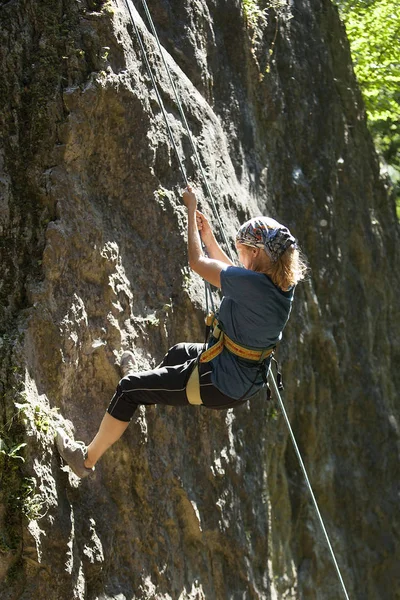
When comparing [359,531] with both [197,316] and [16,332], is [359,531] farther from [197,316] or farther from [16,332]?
[16,332]

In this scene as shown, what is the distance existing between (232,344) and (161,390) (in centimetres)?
52

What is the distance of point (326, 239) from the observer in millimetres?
9820

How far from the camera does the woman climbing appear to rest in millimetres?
4570

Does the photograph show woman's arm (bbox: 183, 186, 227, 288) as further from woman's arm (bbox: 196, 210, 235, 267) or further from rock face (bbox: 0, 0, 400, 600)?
rock face (bbox: 0, 0, 400, 600)

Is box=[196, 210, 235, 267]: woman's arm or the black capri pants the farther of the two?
box=[196, 210, 235, 267]: woman's arm

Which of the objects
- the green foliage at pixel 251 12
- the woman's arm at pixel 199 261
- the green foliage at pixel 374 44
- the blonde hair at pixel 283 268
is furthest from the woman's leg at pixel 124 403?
the green foliage at pixel 374 44

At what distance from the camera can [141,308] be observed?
5.70 m

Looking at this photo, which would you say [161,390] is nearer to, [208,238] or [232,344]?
[232,344]

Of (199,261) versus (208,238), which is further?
(208,238)

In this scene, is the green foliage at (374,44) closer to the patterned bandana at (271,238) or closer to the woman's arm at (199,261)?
the woman's arm at (199,261)

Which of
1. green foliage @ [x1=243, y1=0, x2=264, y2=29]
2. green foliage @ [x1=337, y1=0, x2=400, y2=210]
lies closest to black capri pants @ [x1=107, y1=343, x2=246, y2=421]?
green foliage @ [x1=243, y1=0, x2=264, y2=29]

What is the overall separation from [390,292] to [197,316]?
6117 millimetres

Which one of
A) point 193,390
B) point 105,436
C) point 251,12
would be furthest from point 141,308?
point 251,12

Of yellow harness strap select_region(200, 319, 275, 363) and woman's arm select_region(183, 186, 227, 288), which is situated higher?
woman's arm select_region(183, 186, 227, 288)
